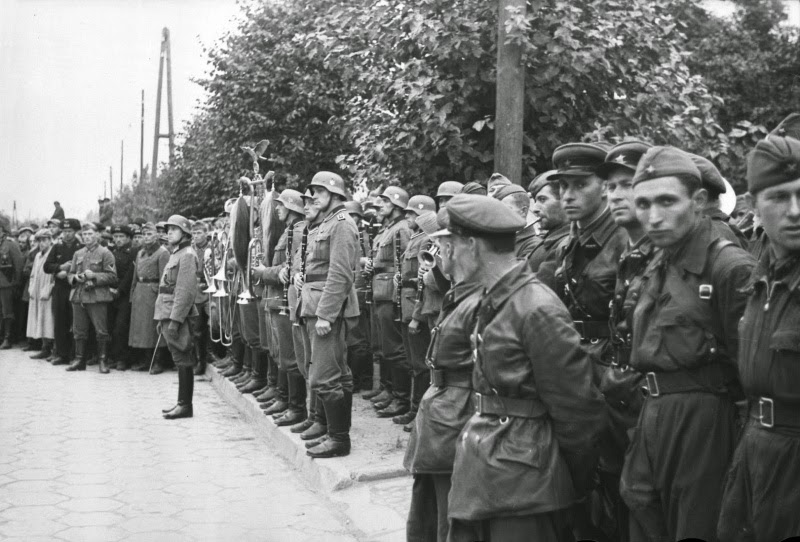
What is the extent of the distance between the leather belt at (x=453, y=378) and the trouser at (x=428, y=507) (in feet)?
1.38

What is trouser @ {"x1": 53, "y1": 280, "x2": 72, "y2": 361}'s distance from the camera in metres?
16.1

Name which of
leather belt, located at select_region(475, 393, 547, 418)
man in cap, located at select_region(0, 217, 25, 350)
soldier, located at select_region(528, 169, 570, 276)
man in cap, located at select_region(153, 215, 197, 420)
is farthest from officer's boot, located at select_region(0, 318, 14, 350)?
leather belt, located at select_region(475, 393, 547, 418)

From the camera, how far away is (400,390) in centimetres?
1014

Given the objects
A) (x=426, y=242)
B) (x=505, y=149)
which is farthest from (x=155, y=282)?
(x=505, y=149)

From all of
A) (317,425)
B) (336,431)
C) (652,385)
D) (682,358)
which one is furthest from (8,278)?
(682,358)

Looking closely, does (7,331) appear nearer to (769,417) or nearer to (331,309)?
(331,309)

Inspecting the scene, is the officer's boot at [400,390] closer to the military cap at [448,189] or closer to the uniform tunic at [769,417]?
the military cap at [448,189]

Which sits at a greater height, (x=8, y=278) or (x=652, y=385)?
(x=8, y=278)

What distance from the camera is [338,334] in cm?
782

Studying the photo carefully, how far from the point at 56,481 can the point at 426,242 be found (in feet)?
13.0

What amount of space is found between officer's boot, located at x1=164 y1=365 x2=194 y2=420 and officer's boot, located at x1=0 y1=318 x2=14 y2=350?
9280 mm

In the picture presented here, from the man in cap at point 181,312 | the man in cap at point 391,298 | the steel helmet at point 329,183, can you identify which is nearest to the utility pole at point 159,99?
the man in cap at point 181,312

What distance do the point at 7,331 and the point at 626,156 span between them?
55.1 ft

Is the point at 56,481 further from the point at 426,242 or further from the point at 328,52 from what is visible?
the point at 328,52
